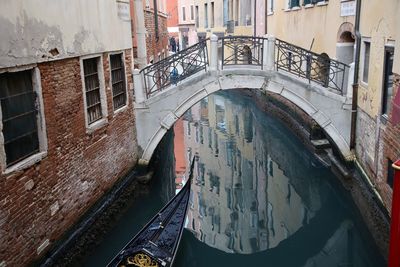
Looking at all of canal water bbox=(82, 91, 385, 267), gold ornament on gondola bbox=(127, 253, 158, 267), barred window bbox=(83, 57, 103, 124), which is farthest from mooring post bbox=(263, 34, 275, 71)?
gold ornament on gondola bbox=(127, 253, 158, 267)

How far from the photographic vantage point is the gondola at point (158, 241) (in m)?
4.93

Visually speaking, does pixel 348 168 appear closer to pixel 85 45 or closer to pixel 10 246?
pixel 85 45

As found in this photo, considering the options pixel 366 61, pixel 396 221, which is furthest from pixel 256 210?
pixel 396 221

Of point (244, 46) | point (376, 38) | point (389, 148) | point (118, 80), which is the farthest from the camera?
point (244, 46)

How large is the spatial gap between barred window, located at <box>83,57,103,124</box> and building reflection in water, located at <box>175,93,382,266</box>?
223cm

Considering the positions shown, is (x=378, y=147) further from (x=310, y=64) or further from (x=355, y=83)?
(x=310, y=64)

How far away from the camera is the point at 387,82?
6.22 meters

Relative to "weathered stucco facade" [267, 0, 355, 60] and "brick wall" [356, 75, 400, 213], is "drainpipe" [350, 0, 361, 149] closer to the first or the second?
"brick wall" [356, 75, 400, 213]

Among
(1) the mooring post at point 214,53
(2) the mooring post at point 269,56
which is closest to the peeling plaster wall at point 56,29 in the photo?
(1) the mooring post at point 214,53

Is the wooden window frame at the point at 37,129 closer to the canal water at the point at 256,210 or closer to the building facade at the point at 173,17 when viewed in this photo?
the canal water at the point at 256,210

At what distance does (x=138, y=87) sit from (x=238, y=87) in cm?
166

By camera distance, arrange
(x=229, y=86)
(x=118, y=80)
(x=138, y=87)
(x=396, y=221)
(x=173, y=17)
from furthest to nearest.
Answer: (x=173, y=17)
(x=229, y=86)
(x=138, y=87)
(x=118, y=80)
(x=396, y=221)

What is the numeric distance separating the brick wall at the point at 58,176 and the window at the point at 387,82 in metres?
3.81

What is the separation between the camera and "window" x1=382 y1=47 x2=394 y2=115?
19.8 feet
